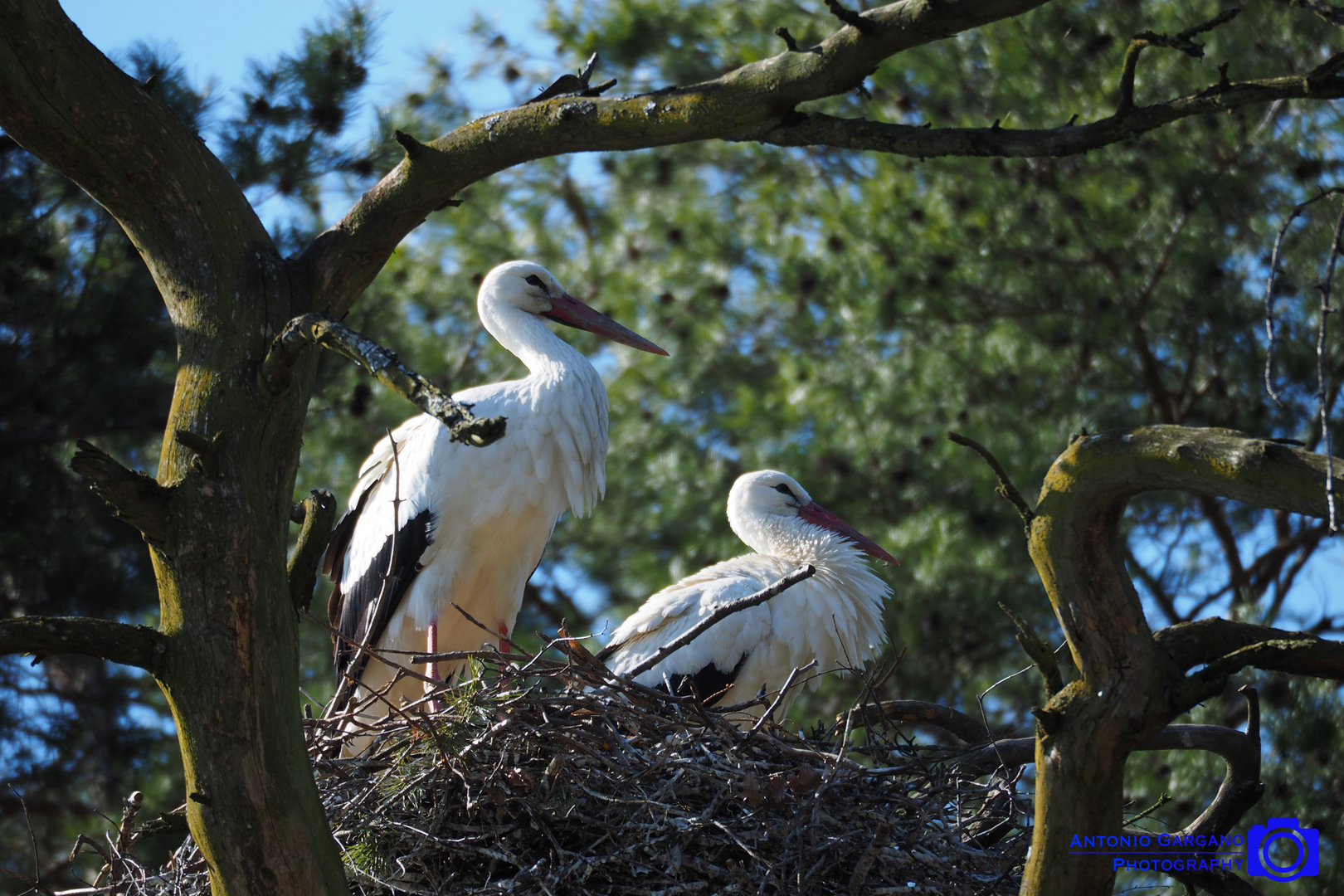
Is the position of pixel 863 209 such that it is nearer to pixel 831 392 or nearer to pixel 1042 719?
pixel 831 392

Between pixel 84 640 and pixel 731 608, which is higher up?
pixel 731 608

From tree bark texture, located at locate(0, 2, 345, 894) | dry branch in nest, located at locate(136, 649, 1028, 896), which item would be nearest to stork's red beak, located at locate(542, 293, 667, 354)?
dry branch in nest, located at locate(136, 649, 1028, 896)

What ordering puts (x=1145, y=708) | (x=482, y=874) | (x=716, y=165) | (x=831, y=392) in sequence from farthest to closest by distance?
1. (x=716, y=165)
2. (x=831, y=392)
3. (x=482, y=874)
4. (x=1145, y=708)

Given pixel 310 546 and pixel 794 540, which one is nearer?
Answer: pixel 310 546

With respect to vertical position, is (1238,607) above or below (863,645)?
above

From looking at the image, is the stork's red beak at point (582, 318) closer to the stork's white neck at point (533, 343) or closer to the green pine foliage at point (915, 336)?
the stork's white neck at point (533, 343)

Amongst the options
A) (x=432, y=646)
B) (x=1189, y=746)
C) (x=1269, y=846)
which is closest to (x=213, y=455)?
(x=1189, y=746)

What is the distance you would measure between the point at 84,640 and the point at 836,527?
3583 millimetres

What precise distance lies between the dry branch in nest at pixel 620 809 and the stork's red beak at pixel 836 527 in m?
2.24

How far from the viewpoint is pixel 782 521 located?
16.5ft

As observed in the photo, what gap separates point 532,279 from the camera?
4.77 meters

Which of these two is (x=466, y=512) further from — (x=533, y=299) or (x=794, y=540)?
(x=794, y=540)

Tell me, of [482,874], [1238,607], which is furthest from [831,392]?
[482,874]

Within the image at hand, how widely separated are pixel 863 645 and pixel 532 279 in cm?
166
